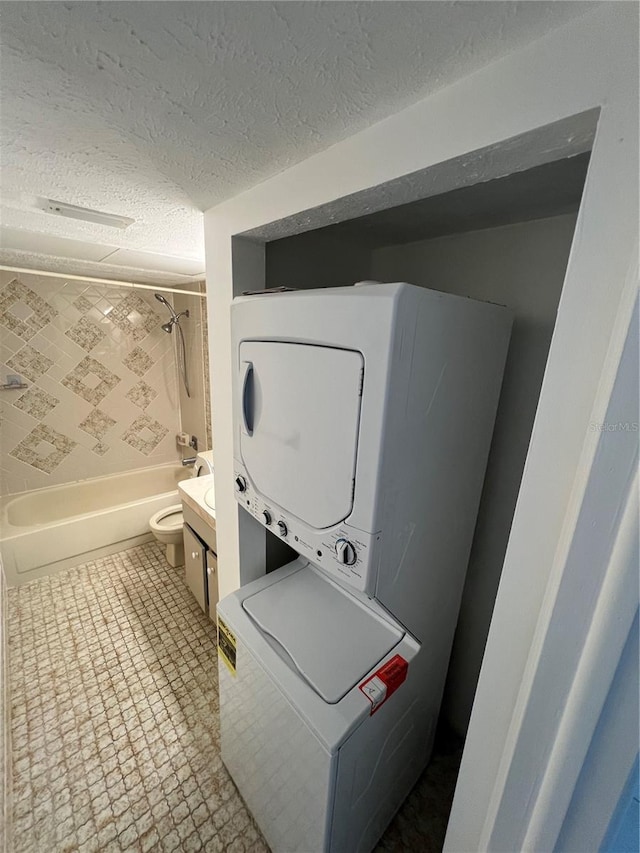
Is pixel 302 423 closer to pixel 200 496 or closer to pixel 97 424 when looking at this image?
pixel 200 496

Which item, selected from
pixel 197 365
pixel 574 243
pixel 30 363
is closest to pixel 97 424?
pixel 30 363

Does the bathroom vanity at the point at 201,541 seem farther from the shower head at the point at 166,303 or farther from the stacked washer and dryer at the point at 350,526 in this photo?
the shower head at the point at 166,303

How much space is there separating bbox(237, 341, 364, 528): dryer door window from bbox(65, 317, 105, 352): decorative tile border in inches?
103

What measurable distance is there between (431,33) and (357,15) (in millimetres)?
109

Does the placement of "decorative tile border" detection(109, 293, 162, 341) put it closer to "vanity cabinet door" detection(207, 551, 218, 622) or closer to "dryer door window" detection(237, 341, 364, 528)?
"vanity cabinet door" detection(207, 551, 218, 622)

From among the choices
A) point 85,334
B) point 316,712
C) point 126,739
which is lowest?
point 126,739

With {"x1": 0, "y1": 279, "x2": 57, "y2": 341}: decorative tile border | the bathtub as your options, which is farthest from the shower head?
the bathtub

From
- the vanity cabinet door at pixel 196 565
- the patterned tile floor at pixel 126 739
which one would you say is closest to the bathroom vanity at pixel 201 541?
the vanity cabinet door at pixel 196 565

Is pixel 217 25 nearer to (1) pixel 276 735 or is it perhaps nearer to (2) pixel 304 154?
(2) pixel 304 154

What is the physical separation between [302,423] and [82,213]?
117cm

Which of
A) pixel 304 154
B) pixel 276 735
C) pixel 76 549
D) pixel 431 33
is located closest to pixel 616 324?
pixel 431 33

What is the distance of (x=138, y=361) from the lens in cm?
318

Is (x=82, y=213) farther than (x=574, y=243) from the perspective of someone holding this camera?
Yes

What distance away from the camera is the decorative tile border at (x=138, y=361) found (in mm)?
3125
